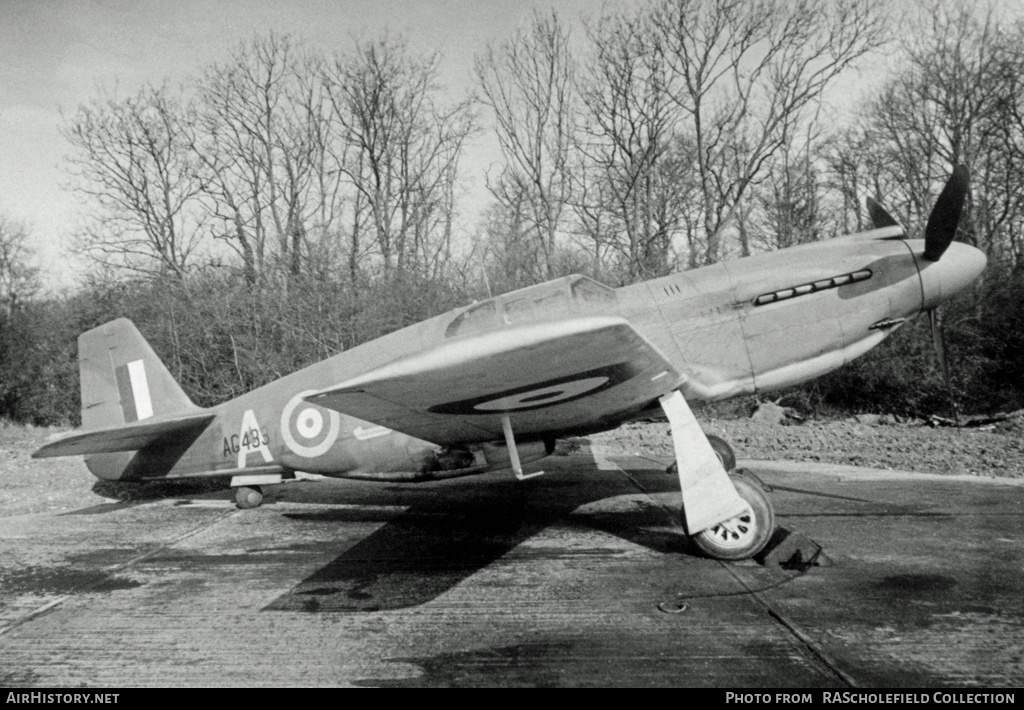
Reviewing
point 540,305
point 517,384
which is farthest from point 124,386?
point 517,384

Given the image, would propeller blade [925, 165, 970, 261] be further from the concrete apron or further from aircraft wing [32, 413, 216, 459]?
aircraft wing [32, 413, 216, 459]

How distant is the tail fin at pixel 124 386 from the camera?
701 cm

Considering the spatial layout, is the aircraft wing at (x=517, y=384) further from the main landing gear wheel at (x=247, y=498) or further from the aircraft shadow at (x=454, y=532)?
the main landing gear wheel at (x=247, y=498)

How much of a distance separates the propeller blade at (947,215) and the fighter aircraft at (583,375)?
13mm

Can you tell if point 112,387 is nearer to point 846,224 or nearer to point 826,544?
point 826,544

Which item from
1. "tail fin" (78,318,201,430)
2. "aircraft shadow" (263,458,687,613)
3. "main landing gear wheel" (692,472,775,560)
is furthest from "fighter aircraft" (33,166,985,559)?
"aircraft shadow" (263,458,687,613)

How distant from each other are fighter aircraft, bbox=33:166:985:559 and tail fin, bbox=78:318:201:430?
0.52 feet

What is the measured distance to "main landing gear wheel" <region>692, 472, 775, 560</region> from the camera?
4188mm

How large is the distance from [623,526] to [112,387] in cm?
578

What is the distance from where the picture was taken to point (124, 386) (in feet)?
23.1

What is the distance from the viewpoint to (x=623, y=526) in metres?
5.27

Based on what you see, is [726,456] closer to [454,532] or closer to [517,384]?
[454,532]

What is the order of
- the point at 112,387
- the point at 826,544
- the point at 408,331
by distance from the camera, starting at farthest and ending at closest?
the point at 112,387, the point at 408,331, the point at 826,544

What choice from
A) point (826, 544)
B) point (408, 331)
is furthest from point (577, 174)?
point (826, 544)
